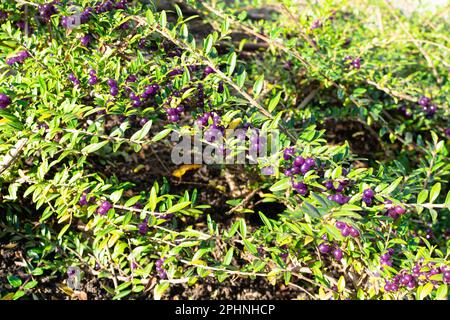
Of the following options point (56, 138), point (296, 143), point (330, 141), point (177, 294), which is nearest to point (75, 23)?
point (56, 138)

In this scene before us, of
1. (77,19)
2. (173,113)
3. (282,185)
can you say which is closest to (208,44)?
(173,113)

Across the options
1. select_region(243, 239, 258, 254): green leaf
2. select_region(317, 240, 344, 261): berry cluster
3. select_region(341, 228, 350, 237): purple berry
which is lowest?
select_region(243, 239, 258, 254): green leaf

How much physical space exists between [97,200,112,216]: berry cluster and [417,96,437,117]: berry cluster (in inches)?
75.0

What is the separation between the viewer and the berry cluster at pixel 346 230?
149 cm

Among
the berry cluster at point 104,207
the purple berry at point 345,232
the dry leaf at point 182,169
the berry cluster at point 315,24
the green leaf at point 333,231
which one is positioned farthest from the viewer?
the berry cluster at point 315,24

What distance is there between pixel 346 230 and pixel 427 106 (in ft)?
4.97

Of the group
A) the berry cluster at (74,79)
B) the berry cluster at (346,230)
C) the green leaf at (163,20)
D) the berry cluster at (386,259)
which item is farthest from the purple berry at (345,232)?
the berry cluster at (74,79)

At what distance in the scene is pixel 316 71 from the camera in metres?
2.52

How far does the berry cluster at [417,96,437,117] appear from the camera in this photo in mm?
2641

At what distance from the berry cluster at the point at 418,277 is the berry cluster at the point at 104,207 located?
1096 mm

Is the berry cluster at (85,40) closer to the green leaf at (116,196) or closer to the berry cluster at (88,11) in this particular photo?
the berry cluster at (88,11)

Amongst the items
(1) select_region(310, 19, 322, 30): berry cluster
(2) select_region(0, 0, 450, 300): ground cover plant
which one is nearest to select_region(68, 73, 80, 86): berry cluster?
Result: (2) select_region(0, 0, 450, 300): ground cover plant

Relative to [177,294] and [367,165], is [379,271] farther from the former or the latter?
[367,165]

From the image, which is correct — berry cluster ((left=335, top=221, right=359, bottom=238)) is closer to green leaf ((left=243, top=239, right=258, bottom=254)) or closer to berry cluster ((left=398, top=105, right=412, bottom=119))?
green leaf ((left=243, top=239, right=258, bottom=254))
